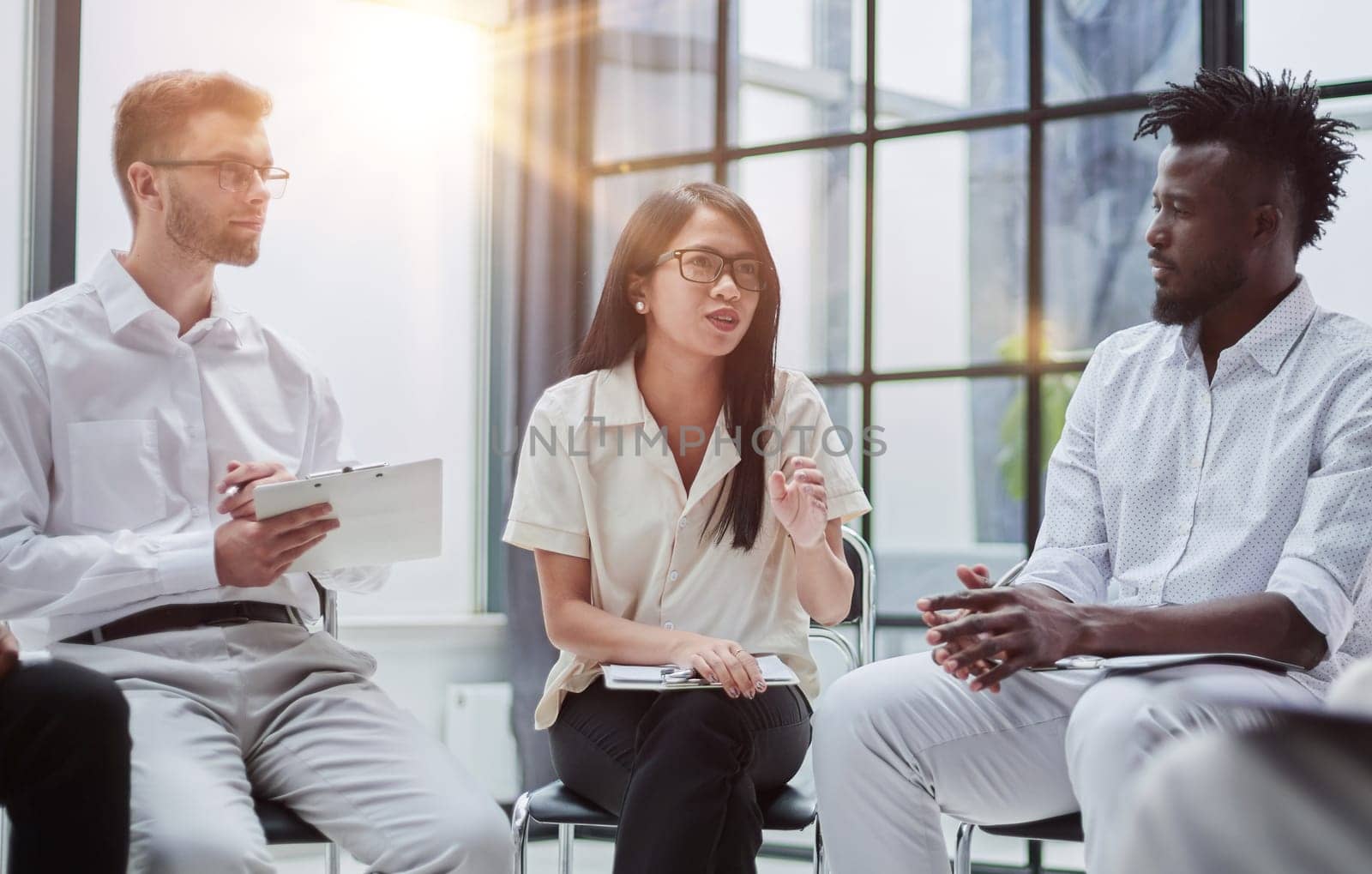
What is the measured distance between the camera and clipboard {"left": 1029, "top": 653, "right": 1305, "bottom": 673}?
1.58 m

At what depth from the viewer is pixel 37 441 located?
5.93 ft

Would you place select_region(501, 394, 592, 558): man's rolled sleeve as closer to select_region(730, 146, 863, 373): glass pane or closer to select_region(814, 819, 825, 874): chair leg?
select_region(814, 819, 825, 874): chair leg

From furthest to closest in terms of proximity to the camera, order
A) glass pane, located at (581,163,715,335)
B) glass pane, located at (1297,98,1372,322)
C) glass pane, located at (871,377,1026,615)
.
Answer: glass pane, located at (581,163,715,335)
glass pane, located at (871,377,1026,615)
glass pane, located at (1297,98,1372,322)

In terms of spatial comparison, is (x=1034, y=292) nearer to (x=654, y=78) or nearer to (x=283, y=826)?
(x=654, y=78)

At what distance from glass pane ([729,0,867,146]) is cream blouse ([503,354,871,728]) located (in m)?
1.29

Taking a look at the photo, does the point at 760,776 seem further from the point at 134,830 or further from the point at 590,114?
the point at 590,114

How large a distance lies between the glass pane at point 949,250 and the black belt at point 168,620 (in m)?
1.73

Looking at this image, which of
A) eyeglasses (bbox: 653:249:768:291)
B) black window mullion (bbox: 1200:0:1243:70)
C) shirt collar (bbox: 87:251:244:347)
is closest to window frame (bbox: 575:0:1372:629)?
black window mullion (bbox: 1200:0:1243:70)

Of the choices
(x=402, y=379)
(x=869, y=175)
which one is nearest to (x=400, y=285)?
(x=402, y=379)

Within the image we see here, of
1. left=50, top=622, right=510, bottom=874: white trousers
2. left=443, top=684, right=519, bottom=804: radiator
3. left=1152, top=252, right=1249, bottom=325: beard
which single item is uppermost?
left=1152, top=252, right=1249, bottom=325: beard

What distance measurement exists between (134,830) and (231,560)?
0.41 meters

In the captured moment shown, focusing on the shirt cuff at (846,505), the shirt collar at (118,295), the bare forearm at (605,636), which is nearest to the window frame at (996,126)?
the shirt cuff at (846,505)

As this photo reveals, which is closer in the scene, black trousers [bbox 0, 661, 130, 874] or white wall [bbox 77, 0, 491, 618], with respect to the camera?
black trousers [bbox 0, 661, 130, 874]

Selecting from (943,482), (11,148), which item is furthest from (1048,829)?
(11,148)
